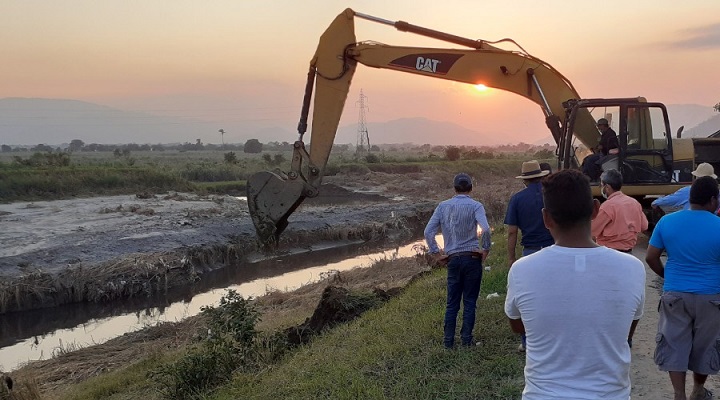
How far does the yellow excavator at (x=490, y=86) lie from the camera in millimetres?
10898

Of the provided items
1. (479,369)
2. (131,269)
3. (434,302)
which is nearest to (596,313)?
(479,369)

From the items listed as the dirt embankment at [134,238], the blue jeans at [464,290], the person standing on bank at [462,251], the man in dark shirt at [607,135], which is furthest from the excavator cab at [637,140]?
the dirt embankment at [134,238]

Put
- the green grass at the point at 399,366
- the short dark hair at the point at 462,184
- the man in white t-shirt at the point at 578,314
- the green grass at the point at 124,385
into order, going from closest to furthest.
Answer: the man in white t-shirt at the point at 578,314, the green grass at the point at 399,366, the short dark hair at the point at 462,184, the green grass at the point at 124,385

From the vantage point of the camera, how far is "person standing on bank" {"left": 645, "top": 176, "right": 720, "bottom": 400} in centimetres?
455

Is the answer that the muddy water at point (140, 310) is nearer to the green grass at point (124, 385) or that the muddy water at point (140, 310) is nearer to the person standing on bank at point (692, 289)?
the green grass at point (124, 385)

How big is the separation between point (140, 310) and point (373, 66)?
8975 mm

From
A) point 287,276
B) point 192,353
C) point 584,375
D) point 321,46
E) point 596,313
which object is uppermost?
point 321,46

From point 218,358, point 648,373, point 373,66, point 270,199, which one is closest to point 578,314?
point 648,373

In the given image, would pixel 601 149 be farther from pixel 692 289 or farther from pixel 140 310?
pixel 140 310

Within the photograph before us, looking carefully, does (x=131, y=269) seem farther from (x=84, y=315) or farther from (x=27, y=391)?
(x=27, y=391)

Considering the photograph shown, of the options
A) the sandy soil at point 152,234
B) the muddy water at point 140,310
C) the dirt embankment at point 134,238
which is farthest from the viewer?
the dirt embankment at point 134,238

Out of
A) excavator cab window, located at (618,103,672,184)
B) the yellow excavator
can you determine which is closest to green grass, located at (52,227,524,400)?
the yellow excavator

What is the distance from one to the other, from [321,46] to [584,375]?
9.32 meters

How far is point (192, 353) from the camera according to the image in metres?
8.04
